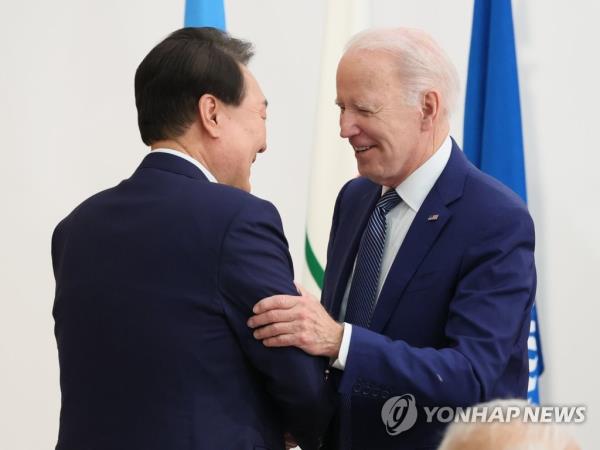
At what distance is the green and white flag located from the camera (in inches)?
164

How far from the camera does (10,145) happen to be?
4695 mm

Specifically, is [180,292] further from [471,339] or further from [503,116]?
[503,116]

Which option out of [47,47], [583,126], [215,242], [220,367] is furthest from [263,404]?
[47,47]

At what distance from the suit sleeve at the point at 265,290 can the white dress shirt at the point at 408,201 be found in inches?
17.5

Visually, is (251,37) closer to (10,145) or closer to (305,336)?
(10,145)

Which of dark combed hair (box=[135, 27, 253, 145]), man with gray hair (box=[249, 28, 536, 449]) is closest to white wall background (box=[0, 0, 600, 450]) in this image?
man with gray hair (box=[249, 28, 536, 449])

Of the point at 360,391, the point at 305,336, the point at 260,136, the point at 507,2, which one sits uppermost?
the point at 507,2

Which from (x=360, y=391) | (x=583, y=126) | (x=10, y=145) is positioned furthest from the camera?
(x=10, y=145)

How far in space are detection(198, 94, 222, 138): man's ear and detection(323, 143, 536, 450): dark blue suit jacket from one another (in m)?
0.55

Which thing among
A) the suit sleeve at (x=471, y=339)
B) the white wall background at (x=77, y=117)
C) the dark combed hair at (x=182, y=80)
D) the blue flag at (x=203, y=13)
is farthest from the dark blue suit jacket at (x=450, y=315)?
Result: the white wall background at (x=77, y=117)

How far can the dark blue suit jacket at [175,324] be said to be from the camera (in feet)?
6.49

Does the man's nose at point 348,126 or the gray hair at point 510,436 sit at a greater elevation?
the man's nose at point 348,126

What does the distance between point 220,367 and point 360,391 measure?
411mm

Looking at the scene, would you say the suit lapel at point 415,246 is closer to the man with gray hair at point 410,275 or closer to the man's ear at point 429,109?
the man with gray hair at point 410,275
